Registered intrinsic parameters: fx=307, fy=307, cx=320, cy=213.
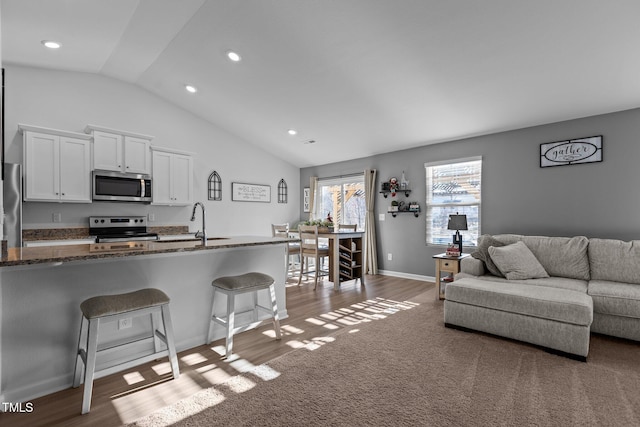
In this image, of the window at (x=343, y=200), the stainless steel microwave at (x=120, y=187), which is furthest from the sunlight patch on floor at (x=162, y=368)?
the window at (x=343, y=200)

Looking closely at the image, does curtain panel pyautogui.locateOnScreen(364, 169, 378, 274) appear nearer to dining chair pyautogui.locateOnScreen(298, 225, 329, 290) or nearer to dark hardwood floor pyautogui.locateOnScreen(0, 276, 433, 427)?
dining chair pyautogui.locateOnScreen(298, 225, 329, 290)

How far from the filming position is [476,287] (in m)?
2.92

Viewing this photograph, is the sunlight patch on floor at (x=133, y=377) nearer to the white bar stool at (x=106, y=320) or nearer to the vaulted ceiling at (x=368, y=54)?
the white bar stool at (x=106, y=320)

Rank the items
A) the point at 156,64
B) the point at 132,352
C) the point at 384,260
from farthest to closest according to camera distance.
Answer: the point at 384,260 → the point at 156,64 → the point at 132,352

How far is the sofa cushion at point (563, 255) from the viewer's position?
3.34 metres

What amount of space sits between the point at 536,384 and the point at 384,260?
3758 mm

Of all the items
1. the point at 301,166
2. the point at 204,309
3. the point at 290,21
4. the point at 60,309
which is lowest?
the point at 204,309

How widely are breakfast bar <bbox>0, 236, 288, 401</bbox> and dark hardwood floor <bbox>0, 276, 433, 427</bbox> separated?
155 millimetres

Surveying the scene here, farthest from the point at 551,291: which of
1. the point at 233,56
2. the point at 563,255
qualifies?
the point at 233,56

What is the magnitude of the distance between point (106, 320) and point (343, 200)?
519cm

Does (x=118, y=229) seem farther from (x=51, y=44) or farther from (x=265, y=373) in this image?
(x=265, y=373)

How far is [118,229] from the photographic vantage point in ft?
14.7

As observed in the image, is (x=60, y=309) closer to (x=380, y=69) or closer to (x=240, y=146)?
(x=380, y=69)

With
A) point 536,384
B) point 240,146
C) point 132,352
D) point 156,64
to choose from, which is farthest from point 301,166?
point 536,384
